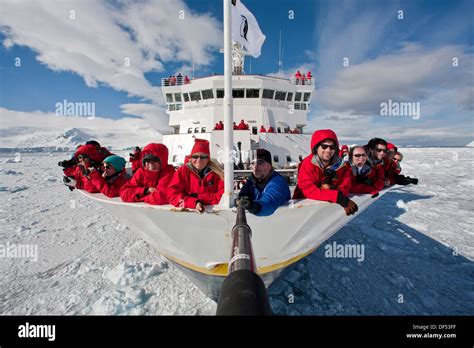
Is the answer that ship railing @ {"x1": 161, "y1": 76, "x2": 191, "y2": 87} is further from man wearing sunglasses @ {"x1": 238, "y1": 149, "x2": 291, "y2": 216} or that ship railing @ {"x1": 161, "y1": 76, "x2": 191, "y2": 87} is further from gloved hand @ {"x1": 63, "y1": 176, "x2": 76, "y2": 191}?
man wearing sunglasses @ {"x1": 238, "y1": 149, "x2": 291, "y2": 216}

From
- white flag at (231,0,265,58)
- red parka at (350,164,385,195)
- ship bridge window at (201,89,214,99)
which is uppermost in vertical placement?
ship bridge window at (201,89,214,99)

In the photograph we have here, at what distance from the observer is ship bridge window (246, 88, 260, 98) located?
10.1 m

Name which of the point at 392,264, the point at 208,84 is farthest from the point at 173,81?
the point at 392,264

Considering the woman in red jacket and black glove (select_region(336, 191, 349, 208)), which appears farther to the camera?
the woman in red jacket

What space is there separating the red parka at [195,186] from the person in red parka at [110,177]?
1535mm

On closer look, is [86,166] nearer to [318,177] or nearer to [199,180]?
[199,180]

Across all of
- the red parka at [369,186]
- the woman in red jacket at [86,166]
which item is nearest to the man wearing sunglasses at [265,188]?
the red parka at [369,186]

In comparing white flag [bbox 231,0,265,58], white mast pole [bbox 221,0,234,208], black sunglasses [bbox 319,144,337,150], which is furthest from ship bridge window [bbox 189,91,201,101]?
black sunglasses [bbox 319,144,337,150]

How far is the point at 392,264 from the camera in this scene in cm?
442

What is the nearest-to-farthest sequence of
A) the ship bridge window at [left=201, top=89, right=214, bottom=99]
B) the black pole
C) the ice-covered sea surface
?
the black pole, the ice-covered sea surface, the ship bridge window at [left=201, top=89, right=214, bottom=99]

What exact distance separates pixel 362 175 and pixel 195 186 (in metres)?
2.83

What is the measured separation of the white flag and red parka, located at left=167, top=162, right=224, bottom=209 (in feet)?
6.79

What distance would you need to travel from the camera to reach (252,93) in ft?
33.3
